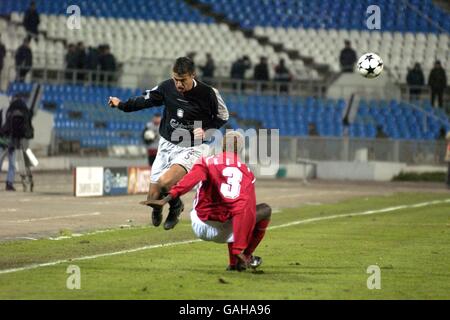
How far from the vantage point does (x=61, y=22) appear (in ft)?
139

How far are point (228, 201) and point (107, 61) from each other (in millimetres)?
28692

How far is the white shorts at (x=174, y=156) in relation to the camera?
13797 millimetres

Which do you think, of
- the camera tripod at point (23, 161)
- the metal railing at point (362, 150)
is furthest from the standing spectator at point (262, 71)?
the camera tripod at point (23, 161)

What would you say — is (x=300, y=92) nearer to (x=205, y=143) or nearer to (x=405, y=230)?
(x=405, y=230)

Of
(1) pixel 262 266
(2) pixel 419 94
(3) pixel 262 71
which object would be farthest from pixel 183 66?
(2) pixel 419 94

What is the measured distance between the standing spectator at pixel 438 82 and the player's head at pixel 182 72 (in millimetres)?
27440

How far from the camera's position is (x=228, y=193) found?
11352 millimetres

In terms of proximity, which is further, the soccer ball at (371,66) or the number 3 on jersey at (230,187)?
the soccer ball at (371,66)

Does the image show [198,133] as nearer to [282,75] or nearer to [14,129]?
[14,129]

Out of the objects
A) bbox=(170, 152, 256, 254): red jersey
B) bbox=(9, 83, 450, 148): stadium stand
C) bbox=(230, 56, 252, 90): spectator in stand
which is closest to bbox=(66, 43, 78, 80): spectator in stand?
bbox=(9, 83, 450, 148): stadium stand

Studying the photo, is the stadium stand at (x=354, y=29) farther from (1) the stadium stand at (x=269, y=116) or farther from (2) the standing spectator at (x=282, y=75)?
(1) the stadium stand at (x=269, y=116)

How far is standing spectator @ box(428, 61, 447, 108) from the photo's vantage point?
1555 inches
